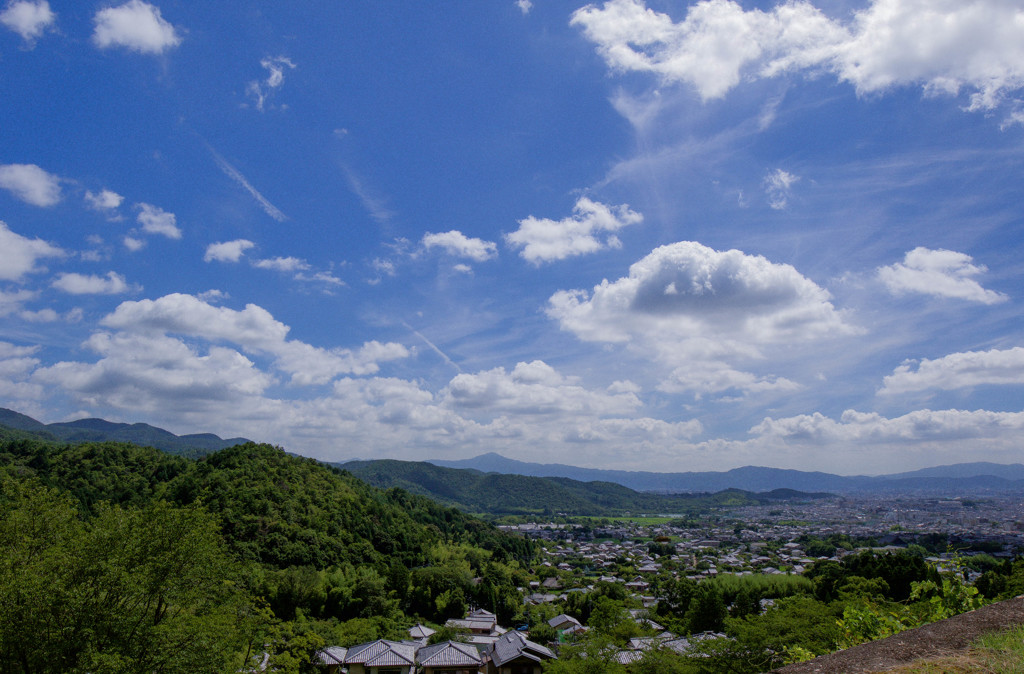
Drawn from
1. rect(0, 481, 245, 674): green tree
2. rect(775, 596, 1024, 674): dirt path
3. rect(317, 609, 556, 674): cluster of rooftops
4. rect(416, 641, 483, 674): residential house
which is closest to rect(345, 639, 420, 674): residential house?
rect(317, 609, 556, 674): cluster of rooftops

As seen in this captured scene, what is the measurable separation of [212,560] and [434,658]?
14499 millimetres

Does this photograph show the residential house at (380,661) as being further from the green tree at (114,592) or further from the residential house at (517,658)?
the green tree at (114,592)

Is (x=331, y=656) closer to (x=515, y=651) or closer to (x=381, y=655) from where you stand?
(x=381, y=655)

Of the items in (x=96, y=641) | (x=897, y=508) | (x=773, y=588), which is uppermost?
(x=96, y=641)

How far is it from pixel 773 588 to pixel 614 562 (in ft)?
106

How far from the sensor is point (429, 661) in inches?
903

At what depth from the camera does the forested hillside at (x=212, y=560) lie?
31.4 feet

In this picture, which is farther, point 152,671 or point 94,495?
point 94,495

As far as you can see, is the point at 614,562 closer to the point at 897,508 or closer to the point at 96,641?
the point at 96,641

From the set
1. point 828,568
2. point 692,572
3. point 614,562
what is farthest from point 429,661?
point 614,562

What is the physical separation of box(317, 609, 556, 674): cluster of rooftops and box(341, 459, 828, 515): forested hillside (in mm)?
127184

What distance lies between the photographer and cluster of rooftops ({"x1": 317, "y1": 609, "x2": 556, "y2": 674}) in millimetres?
23125

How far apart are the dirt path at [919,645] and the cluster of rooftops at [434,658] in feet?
76.3

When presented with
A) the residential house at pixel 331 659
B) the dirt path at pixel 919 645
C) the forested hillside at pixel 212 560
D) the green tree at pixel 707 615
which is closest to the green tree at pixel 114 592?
the forested hillside at pixel 212 560
